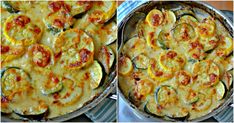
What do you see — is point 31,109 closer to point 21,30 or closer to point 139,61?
point 21,30

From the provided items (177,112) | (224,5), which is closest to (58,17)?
(177,112)

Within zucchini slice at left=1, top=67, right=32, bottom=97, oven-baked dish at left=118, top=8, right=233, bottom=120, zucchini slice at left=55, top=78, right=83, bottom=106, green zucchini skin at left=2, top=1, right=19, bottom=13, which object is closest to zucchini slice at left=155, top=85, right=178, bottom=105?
oven-baked dish at left=118, top=8, right=233, bottom=120

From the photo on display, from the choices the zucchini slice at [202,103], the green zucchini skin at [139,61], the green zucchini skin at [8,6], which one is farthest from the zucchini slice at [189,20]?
the green zucchini skin at [8,6]

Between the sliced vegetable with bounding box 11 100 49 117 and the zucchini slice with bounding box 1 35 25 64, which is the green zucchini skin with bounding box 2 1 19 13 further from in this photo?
the sliced vegetable with bounding box 11 100 49 117

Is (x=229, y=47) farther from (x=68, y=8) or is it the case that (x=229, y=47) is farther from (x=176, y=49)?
(x=68, y=8)

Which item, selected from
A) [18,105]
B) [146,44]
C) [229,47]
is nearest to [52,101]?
[18,105]

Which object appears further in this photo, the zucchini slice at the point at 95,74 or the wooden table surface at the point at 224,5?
the wooden table surface at the point at 224,5

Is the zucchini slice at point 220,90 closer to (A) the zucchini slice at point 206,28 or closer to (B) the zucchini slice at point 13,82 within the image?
(A) the zucchini slice at point 206,28
